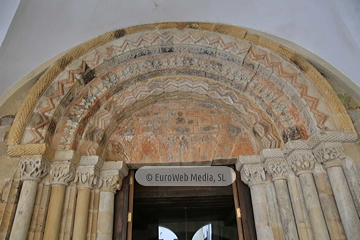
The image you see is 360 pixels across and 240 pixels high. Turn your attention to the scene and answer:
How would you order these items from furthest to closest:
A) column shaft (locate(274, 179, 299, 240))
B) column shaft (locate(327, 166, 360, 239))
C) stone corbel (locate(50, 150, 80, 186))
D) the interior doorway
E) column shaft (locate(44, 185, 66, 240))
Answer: the interior doorway, stone corbel (locate(50, 150, 80, 186)), column shaft (locate(274, 179, 299, 240)), column shaft (locate(44, 185, 66, 240)), column shaft (locate(327, 166, 360, 239))

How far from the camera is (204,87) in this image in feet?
10.7

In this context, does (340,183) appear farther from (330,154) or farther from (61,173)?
(61,173)

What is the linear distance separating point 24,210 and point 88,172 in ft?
2.07

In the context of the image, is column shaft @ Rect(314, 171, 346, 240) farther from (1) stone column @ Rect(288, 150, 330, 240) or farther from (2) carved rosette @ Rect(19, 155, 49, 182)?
(2) carved rosette @ Rect(19, 155, 49, 182)

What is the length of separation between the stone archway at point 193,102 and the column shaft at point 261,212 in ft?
0.03

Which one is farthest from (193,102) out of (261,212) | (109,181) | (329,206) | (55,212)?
(55,212)

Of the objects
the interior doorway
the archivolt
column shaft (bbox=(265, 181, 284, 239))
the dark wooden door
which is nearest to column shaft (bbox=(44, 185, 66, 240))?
the archivolt

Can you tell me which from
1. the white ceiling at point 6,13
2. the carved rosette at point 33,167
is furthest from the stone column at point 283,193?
the white ceiling at point 6,13

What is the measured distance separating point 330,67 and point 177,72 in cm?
173

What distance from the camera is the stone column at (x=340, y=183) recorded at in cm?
212

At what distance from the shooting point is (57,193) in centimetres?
249

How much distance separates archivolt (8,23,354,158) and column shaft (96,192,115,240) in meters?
0.85

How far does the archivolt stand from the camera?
8.79 ft

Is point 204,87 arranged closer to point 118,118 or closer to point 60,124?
point 118,118
